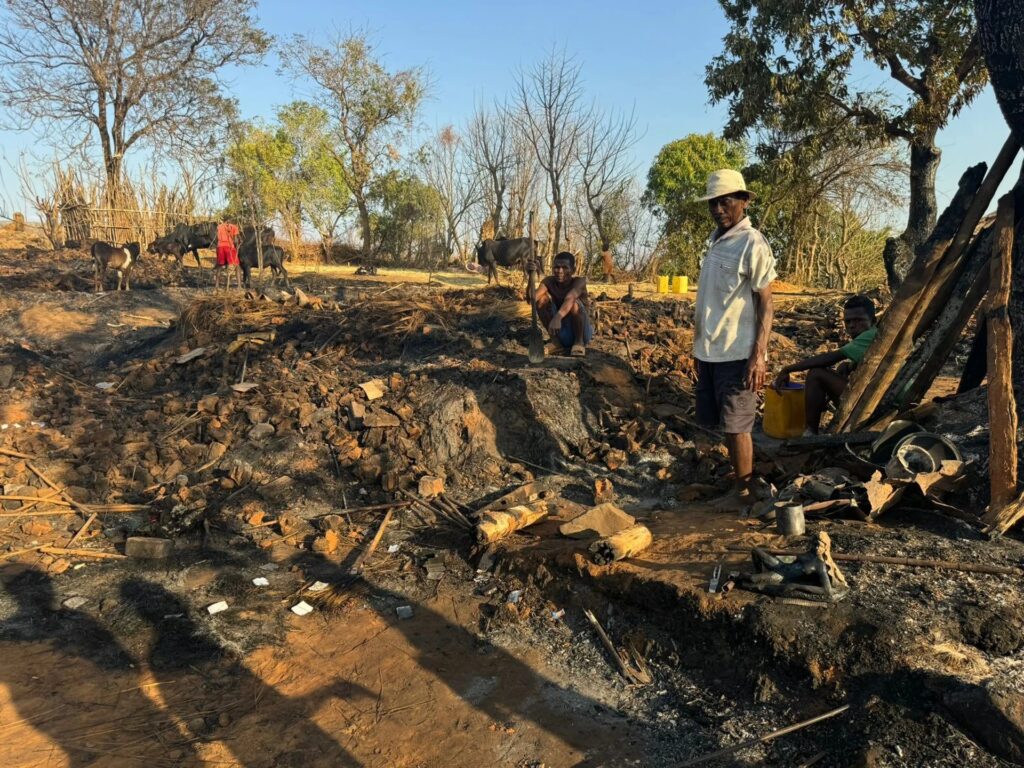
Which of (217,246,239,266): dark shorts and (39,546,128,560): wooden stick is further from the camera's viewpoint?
(217,246,239,266): dark shorts

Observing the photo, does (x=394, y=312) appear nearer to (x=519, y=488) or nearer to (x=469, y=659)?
(x=519, y=488)

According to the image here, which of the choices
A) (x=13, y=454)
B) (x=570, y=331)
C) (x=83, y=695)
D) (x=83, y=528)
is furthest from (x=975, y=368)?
(x=13, y=454)

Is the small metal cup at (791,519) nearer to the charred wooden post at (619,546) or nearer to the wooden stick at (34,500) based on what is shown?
the charred wooden post at (619,546)

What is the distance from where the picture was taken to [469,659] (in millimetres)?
3066

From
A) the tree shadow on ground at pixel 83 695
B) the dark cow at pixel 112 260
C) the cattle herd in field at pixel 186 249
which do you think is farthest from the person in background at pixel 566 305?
the dark cow at pixel 112 260

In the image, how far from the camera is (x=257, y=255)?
13523mm

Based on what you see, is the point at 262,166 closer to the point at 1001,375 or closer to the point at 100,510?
the point at 100,510

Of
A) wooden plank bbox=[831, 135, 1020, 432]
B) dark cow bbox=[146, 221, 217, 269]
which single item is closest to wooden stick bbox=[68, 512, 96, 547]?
wooden plank bbox=[831, 135, 1020, 432]

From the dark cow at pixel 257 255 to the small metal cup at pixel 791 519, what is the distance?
1169 cm

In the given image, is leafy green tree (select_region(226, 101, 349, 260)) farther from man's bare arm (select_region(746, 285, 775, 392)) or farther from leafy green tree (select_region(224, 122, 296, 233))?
man's bare arm (select_region(746, 285, 775, 392))

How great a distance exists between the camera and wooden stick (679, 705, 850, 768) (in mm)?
2301

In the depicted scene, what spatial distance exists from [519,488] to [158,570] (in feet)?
7.32

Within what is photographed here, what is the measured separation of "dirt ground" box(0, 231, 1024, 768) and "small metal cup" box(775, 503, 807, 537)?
9 cm

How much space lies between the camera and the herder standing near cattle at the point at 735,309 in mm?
3574
